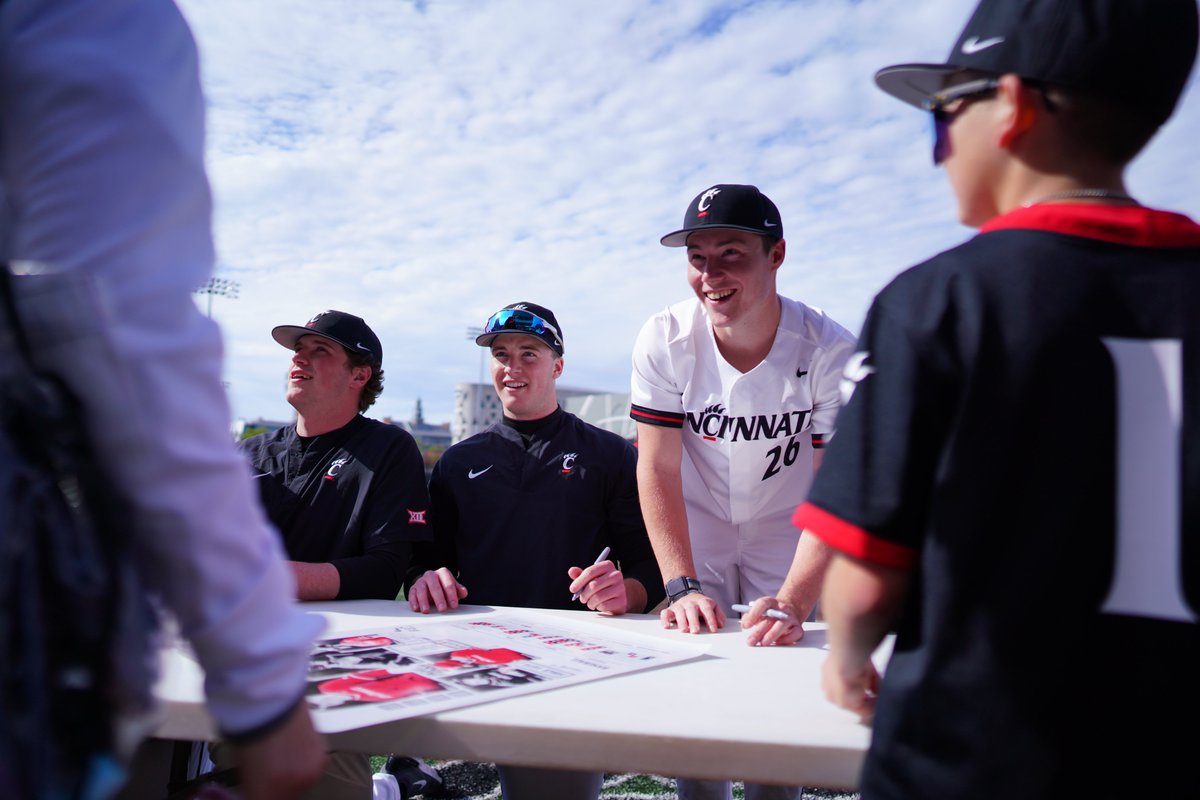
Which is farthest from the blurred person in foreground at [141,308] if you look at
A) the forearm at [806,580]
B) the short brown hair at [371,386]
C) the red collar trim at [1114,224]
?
the short brown hair at [371,386]

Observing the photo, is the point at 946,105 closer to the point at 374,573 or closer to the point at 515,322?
the point at 374,573

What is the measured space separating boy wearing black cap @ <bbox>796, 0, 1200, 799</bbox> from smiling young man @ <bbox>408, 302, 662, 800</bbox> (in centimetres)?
209

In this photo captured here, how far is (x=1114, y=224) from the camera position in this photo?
34.7 inches

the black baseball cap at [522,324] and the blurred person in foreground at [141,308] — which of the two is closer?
the blurred person in foreground at [141,308]

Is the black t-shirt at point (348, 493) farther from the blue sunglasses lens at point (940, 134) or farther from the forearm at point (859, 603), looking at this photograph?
the blue sunglasses lens at point (940, 134)

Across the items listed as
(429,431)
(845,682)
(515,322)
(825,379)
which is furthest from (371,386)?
(429,431)

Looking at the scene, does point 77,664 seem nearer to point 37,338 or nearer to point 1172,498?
point 37,338

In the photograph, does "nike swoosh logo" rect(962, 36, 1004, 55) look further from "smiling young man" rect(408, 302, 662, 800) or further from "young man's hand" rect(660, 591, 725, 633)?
"smiling young man" rect(408, 302, 662, 800)

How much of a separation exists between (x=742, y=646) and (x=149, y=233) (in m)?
1.51

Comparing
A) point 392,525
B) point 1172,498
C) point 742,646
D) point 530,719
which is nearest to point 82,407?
point 530,719

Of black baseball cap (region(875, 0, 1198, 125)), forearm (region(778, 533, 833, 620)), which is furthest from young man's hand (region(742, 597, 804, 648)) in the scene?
black baseball cap (region(875, 0, 1198, 125))

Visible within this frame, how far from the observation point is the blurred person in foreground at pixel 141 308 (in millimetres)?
680

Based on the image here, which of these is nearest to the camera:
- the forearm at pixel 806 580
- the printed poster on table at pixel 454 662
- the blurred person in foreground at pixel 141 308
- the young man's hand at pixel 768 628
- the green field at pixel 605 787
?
the blurred person in foreground at pixel 141 308

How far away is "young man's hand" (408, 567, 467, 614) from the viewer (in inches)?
89.7
